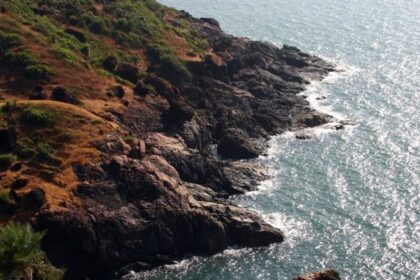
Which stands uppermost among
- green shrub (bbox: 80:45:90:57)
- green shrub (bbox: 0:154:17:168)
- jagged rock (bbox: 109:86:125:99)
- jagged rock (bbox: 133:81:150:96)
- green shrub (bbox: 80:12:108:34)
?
green shrub (bbox: 80:12:108:34)

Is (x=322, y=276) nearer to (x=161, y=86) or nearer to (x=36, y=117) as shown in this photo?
(x=36, y=117)

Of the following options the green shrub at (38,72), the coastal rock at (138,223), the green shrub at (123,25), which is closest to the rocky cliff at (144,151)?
the coastal rock at (138,223)

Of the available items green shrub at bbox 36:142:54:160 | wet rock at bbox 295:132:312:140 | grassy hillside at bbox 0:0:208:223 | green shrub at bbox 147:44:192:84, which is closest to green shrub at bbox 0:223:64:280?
grassy hillside at bbox 0:0:208:223

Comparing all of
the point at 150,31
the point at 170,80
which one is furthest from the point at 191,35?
the point at 170,80

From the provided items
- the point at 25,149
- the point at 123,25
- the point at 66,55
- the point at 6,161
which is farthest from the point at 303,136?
the point at 6,161

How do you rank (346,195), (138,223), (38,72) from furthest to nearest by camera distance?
(38,72), (346,195), (138,223)

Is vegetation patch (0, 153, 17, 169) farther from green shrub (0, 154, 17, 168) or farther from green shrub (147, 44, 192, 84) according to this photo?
green shrub (147, 44, 192, 84)

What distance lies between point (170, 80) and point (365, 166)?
1826 inches

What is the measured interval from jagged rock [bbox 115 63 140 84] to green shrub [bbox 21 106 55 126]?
106 feet

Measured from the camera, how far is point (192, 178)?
3979 inches

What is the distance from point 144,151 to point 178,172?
8383 millimetres

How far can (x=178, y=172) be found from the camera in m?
100

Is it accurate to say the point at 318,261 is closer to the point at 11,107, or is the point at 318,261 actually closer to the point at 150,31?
the point at 11,107

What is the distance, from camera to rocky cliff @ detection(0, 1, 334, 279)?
79500 mm
